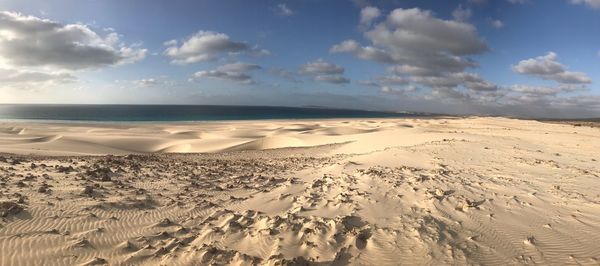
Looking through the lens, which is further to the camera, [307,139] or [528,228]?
[307,139]

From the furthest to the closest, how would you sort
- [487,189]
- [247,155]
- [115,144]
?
[115,144] → [247,155] → [487,189]

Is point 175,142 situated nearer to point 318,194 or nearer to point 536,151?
point 318,194

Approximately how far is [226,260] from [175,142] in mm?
24911

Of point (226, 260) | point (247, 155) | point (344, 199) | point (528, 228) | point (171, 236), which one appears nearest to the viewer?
point (226, 260)

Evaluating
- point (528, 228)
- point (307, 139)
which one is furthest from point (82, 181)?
point (307, 139)

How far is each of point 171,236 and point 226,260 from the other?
4.94 ft

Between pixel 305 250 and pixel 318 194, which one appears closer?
pixel 305 250

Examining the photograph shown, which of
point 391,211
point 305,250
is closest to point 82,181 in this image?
point 305,250

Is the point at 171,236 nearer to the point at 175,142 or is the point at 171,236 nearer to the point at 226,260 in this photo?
the point at 226,260

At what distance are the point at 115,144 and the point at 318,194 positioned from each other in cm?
2303

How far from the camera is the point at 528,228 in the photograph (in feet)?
25.6

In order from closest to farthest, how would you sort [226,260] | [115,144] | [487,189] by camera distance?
[226,260], [487,189], [115,144]

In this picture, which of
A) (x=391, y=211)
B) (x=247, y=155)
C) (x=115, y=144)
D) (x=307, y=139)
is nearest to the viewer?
(x=391, y=211)

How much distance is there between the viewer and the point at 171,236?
7.14m
